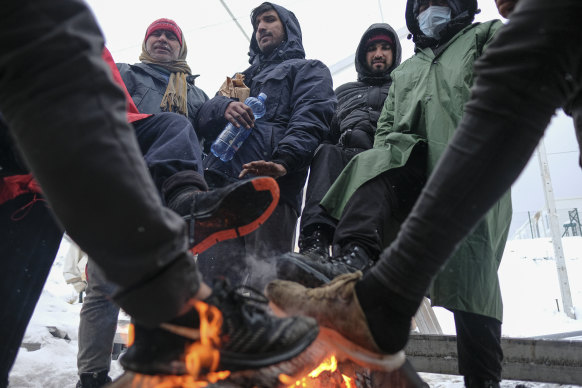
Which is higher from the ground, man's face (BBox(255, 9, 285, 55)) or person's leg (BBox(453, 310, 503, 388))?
man's face (BBox(255, 9, 285, 55))


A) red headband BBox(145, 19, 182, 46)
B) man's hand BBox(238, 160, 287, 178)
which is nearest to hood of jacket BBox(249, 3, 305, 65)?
red headband BBox(145, 19, 182, 46)

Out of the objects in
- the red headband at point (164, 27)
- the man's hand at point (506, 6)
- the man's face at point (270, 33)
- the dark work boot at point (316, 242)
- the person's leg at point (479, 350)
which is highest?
the red headband at point (164, 27)

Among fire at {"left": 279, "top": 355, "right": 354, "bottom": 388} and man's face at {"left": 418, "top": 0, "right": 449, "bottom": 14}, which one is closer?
fire at {"left": 279, "top": 355, "right": 354, "bottom": 388}

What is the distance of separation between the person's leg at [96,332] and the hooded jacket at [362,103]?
165cm

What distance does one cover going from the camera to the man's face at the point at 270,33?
10.9 ft

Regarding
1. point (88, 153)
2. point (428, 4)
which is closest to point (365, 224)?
point (88, 153)

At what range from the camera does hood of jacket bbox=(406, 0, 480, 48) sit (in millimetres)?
2385

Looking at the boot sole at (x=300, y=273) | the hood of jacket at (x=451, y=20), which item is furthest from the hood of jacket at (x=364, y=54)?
the boot sole at (x=300, y=273)

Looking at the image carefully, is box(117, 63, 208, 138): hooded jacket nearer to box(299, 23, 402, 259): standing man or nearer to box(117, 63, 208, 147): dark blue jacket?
box(117, 63, 208, 147): dark blue jacket

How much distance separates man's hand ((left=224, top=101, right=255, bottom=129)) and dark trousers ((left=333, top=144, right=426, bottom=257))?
3.45ft

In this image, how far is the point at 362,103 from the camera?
9.82 ft

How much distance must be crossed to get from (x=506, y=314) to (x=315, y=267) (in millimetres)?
7155

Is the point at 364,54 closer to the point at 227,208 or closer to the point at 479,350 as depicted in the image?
the point at 227,208

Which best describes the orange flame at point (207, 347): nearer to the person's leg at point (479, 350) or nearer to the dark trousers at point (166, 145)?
the dark trousers at point (166, 145)
